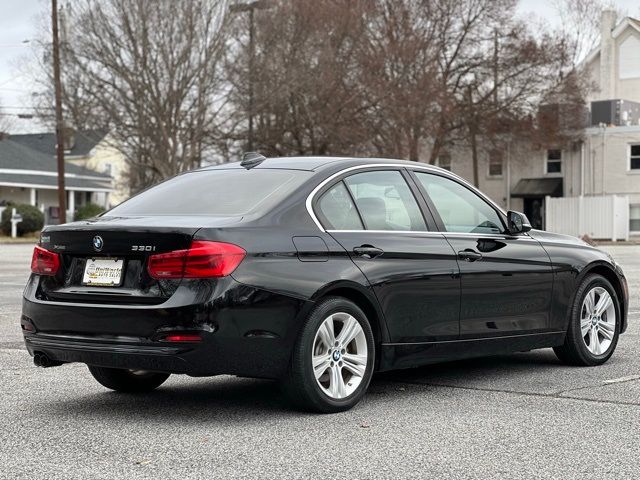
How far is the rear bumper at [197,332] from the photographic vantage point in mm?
6078

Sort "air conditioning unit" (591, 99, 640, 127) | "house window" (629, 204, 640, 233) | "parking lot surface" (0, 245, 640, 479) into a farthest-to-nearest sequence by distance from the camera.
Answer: "air conditioning unit" (591, 99, 640, 127) < "house window" (629, 204, 640, 233) < "parking lot surface" (0, 245, 640, 479)

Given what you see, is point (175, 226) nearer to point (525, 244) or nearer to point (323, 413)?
point (323, 413)

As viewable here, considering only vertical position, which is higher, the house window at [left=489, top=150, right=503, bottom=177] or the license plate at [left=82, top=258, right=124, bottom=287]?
the house window at [left=489, top=150, right=503, bottom=177]

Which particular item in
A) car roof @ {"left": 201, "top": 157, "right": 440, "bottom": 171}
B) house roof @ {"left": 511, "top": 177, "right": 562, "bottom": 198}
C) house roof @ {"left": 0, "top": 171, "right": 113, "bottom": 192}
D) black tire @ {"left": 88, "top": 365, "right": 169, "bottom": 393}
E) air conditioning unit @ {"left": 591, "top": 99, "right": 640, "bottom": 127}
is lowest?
black tire @ {"left": 88, "top": 365, "right": 169, "bottom": 393}

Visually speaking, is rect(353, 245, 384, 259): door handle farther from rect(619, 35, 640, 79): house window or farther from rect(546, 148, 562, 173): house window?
rect(619, 35, 640, 79): house window

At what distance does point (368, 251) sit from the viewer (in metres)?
6.84

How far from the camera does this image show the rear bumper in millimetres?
6078

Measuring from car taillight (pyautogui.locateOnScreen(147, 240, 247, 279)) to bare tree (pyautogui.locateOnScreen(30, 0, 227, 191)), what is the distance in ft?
118

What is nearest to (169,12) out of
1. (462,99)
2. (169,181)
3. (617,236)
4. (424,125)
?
(424,125)

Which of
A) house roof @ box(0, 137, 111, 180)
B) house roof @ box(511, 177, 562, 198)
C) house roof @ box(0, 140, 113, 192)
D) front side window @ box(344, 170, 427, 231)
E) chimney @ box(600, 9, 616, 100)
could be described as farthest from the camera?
house roof @ box(0, 137, 111, 180)

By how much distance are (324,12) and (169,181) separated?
39910 millimetres

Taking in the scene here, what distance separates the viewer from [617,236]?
51219 millimetres

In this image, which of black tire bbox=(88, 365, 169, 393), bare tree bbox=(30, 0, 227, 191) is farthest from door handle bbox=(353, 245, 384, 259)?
bare tree bbox=(30, 0, 227, 191)

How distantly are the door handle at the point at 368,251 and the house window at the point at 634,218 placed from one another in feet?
156
